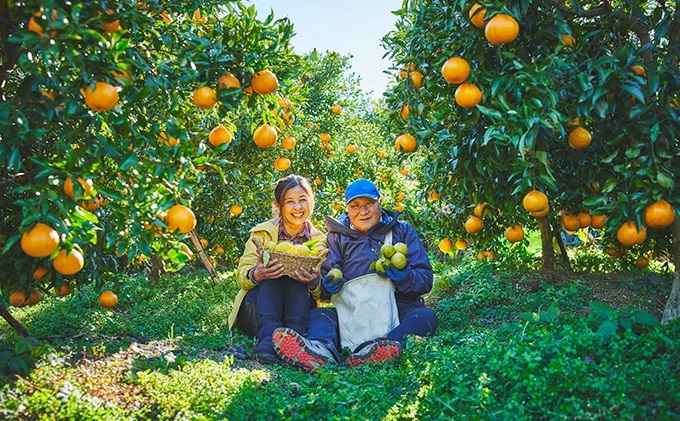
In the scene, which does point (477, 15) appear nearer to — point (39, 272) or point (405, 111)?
point (405, 111)

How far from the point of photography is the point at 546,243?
539 cm

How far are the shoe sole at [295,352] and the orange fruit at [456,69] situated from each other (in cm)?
179

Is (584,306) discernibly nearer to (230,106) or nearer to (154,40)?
(230,106)

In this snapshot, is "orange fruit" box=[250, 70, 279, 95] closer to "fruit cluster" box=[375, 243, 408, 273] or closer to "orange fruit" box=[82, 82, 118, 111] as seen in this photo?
"orange fruit" box=[82, 82, 118, 111]

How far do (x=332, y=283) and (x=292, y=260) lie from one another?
32cm

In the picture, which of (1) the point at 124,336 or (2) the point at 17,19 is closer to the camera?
(2) the point at 17,19

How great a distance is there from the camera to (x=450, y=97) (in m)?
3.72

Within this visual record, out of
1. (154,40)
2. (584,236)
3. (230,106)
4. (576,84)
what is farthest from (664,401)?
(584,236)

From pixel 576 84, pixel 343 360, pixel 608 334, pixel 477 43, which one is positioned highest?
pixel 477 43

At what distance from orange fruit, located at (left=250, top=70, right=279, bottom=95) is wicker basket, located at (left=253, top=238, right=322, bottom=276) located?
1224 mm

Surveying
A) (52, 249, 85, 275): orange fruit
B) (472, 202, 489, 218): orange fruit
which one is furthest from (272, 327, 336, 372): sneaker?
(472, 202, 489, 218): orange fruit

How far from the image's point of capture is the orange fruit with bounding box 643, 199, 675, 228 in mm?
3018

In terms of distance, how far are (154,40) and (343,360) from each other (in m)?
2.27

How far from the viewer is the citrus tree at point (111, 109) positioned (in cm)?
249
